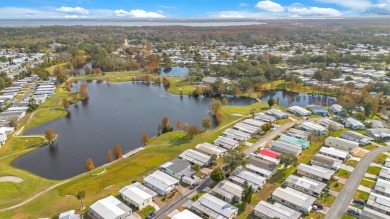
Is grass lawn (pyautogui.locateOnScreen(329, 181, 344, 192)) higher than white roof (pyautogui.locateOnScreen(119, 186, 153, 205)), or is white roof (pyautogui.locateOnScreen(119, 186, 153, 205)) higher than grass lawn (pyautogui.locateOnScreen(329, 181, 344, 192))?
white roof (pyautogui.locateOnScreen(119, 186, 153, 205))

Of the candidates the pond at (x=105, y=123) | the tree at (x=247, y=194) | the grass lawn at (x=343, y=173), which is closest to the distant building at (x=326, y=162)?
the grass lawn at (x=343, y=173)

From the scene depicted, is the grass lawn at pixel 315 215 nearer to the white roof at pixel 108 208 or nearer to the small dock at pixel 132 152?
the white roof at pixel 108 208

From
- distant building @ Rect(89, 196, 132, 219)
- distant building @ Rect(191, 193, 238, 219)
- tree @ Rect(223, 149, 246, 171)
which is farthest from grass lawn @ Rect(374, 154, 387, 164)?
distant building @ Rect(89, 196, 132, 219)

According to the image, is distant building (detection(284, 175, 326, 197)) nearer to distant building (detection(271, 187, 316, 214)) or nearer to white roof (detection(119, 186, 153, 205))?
distant building (detection(271, 187, 316, 214))

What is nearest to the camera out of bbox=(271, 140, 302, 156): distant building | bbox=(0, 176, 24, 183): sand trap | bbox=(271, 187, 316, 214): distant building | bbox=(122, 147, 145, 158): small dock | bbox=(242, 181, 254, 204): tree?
bbox=(271, 187, 316, 214): distant building

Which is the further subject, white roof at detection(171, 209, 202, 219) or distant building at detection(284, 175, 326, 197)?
distant building at detection(284, 175, 326, 197)

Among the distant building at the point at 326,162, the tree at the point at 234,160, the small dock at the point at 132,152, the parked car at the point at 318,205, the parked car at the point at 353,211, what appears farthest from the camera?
the small dock at the point at 132,152
